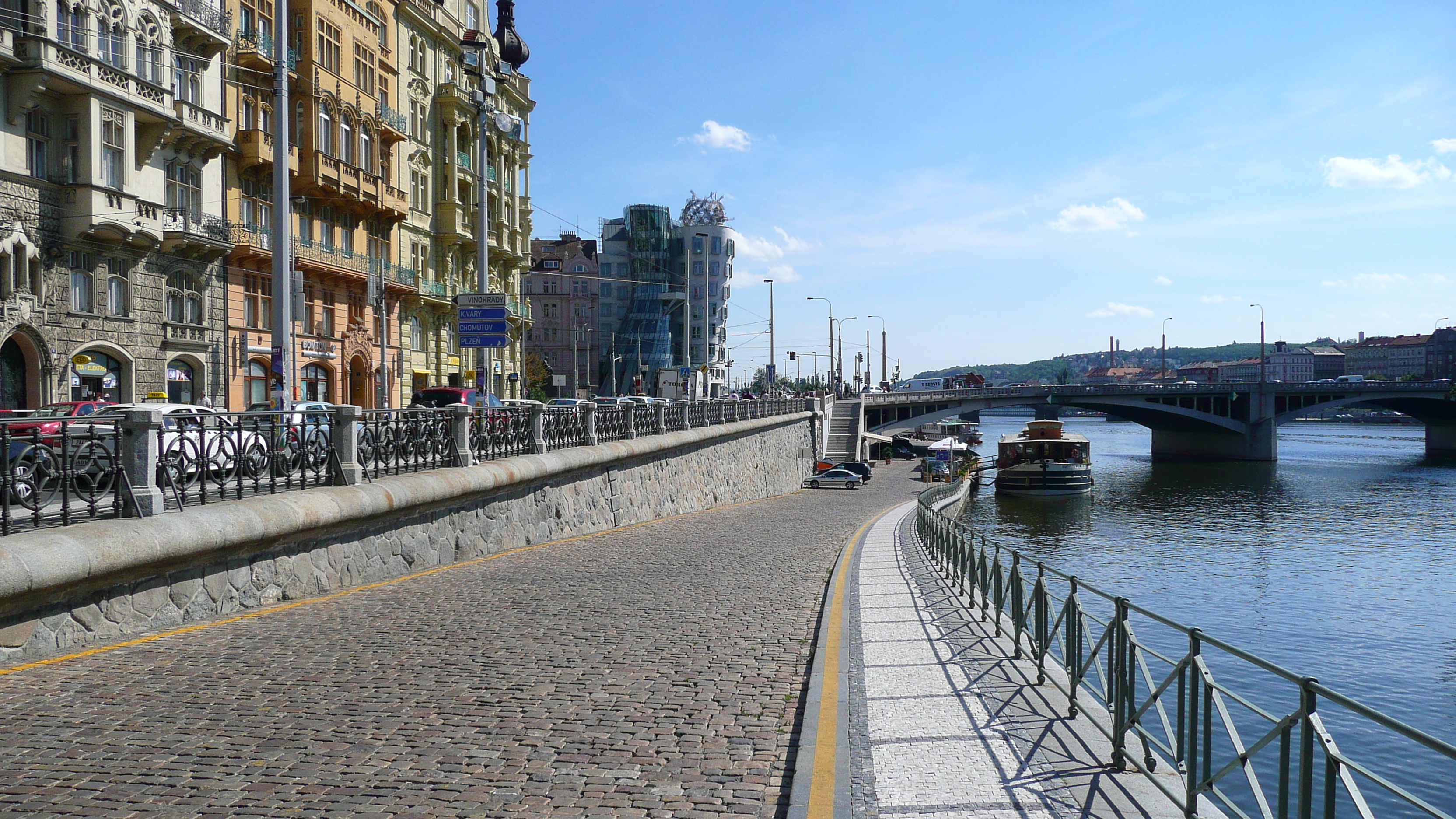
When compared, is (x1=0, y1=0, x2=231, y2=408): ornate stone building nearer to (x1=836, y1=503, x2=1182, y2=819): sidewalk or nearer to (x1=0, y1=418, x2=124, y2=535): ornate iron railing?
(x1=0, y1=418, x2=124, y2=535): ornate iron railing

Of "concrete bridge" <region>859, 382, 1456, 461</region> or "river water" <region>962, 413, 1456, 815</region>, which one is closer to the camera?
"river water" <region>962, 413, 1456, 815</region>

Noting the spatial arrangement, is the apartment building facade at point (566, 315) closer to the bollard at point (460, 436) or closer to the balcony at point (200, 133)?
the balcony at point (200, 133)

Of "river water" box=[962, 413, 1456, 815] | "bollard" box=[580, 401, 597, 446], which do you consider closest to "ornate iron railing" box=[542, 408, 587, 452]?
"bollard" box=[580, 401, 597, 446]

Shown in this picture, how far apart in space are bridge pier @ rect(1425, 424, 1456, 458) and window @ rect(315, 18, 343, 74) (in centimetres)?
8939

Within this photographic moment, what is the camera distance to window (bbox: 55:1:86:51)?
2527 cm

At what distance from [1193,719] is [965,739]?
154 centimetres

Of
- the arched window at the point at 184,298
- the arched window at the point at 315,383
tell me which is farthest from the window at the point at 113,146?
the arched window at the point at 315,383

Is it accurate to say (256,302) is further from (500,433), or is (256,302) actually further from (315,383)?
(500,433)

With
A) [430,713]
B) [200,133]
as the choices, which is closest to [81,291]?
[200,133]

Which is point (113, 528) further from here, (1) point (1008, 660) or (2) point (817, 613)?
(1) point (1008, 660)

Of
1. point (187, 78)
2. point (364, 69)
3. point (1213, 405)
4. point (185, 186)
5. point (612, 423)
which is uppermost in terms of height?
point (364, 69)

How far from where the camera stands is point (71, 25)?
2559cm

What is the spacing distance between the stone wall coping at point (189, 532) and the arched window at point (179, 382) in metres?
19.7

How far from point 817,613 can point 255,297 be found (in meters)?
30.2
